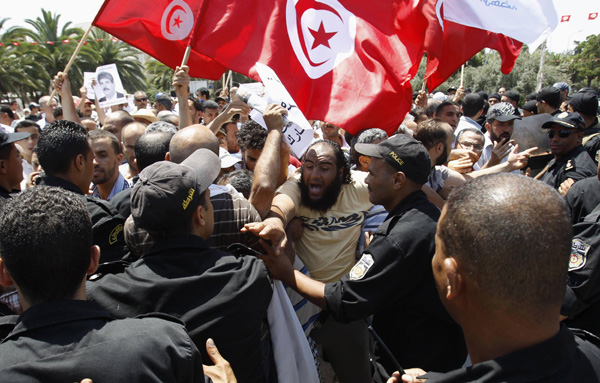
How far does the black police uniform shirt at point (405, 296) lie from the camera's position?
7.43ft

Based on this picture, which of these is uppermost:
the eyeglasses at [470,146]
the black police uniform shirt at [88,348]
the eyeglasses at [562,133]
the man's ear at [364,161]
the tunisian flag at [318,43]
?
the tunisian flag at [318,43]

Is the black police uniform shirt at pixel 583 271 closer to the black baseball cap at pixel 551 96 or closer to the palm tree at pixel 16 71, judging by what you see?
the black baseball cap at pixel 551 96

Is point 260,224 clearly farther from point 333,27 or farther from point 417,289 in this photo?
point 333,27

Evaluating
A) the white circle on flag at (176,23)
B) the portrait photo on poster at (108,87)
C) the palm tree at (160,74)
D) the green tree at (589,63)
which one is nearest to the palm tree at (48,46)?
the palm tree at (160,74)

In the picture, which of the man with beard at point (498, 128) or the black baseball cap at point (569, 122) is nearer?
the black baseball cap at point (569, 122)

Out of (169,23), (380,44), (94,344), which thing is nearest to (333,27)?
(380,44)

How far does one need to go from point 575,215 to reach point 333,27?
2.75m

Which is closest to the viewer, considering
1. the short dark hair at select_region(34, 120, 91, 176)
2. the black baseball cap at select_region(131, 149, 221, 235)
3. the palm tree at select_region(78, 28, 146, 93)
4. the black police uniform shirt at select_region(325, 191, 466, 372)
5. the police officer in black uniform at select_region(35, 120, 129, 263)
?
the black baseball cap at select_region(131, 149, 221, 235)

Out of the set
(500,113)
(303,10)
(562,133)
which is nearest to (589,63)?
(500,113)

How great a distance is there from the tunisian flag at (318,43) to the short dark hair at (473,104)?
11.0 ft

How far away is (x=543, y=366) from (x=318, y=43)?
12.3 ft

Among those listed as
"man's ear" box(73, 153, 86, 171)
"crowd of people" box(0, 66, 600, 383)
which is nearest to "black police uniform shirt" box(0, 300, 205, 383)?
"crowd of people" box(0, 66, 600, 383)

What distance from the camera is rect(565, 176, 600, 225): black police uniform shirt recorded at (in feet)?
11.2

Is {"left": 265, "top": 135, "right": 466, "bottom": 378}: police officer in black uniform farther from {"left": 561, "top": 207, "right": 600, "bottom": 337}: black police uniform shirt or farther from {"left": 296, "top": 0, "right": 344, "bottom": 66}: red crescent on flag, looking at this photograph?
{"left": 296, "top": 0, "right": 344, "bottom": 66}: red crescent on flag
